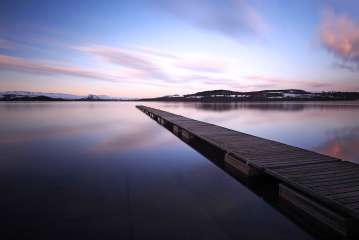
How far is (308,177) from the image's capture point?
4723mm

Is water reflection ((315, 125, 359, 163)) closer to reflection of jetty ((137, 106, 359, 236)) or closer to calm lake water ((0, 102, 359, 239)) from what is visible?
calm lake water ((0, 102, 359, 239))

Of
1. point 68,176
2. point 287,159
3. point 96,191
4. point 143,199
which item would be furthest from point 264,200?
point 68,176

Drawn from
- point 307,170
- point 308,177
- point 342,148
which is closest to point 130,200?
point 308,177

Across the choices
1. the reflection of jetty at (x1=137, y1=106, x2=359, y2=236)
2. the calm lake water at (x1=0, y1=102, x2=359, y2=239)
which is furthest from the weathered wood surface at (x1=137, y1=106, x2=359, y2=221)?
the calm lake water at (x1=0, y1=102, x2=359, y2=239)

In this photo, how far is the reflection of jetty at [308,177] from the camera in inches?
143

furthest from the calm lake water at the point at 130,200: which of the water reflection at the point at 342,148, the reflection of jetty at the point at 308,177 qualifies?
the water reflection at the point at 342,148

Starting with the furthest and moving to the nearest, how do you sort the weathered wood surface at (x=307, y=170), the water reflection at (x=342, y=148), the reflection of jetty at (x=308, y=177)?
the water reflection at (x=342, y=148), the weathered wood surface at (x=307, y=170), the reflection of jetty at (x=308, y=177)

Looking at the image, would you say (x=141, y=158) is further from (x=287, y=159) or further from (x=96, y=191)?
(x=287, y=159)

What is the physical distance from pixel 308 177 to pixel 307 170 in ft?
1.70

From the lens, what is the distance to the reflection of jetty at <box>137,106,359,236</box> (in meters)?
3.63

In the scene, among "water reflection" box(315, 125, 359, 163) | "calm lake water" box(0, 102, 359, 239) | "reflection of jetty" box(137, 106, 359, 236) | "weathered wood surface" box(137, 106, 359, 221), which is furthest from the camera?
"water reflection" box(315, 125, 359, 163)

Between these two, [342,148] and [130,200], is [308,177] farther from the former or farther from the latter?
[342,148]

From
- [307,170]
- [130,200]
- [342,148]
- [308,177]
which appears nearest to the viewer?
[308,177]

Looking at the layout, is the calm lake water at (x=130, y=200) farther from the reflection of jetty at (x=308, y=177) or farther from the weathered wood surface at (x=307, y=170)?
the weathered wood surface at (x=307, y=170)
